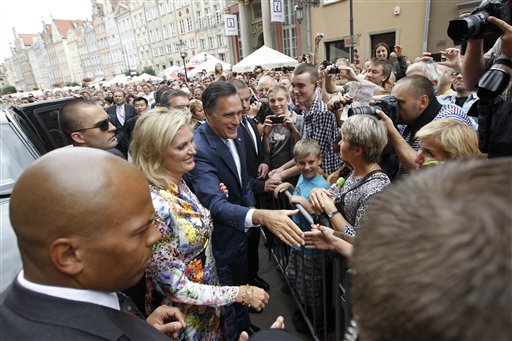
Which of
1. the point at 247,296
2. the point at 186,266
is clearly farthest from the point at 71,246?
the point at 247,296

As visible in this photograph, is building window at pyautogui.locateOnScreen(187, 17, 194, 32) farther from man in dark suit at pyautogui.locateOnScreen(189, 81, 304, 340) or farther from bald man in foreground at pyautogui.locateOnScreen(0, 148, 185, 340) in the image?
bald man in foreground at pyautogui.locateOnScreen(0, 148, 185, 340)

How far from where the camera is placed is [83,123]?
321 cm

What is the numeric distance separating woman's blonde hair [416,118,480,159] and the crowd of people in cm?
1

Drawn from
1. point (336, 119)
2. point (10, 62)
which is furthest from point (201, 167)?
point (10, 62)

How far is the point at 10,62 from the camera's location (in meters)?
114

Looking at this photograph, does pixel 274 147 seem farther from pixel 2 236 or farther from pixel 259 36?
pixel 259 36

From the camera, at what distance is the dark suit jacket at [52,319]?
→ 32.4 inches

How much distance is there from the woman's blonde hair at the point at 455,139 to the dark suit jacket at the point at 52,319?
202 centimetres

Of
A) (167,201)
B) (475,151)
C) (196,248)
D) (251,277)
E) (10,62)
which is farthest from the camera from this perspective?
(10,62)

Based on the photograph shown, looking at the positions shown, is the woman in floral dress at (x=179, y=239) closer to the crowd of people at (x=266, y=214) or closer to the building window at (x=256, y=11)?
the crowd of people at (x=266, y=214)

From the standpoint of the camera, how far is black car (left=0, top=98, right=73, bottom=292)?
171cm

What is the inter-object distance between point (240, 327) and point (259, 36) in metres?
31.2

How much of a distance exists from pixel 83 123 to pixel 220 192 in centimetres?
190

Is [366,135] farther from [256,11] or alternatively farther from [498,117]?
[256,11]
